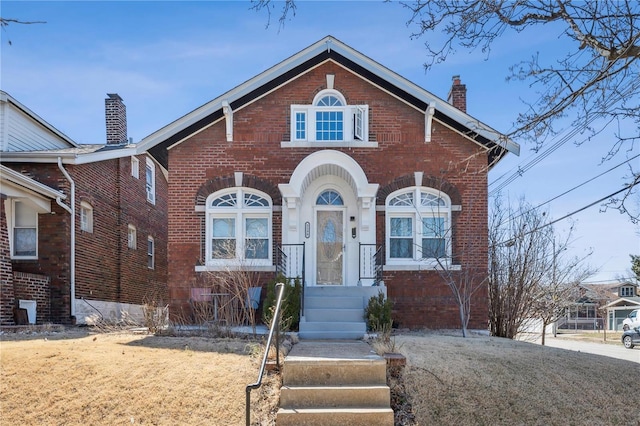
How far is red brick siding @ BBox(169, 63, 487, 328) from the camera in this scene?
42.0 feet

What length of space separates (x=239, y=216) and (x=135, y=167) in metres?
8.27

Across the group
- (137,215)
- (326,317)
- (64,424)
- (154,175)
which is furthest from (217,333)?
(154,175)

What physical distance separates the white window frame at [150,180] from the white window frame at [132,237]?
1.93 m

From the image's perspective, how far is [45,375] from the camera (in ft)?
23.0

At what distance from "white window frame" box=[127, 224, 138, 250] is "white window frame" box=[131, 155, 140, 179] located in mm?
Result: 1898

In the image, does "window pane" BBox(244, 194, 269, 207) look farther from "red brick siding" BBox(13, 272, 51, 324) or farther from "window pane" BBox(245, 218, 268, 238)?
"red brick siding" BBox(13, 272, 51, 324)

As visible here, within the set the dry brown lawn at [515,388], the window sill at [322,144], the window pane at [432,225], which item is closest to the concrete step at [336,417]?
the dry brown lawn at [515,388]

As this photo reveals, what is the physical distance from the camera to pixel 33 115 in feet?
55.2

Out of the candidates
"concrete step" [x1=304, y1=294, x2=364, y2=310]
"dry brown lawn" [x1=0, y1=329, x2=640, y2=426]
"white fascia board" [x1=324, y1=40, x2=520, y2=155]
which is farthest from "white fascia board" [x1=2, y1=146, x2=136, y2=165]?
"dry brown lawn" [x1=0, y1=329, x2=640, y2=426]

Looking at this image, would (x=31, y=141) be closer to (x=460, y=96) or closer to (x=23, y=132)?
(x=23, y=132)

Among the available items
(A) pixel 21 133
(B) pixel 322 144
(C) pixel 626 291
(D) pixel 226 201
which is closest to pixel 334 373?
(D) pixel 226 201

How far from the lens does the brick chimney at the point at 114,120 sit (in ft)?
66.5

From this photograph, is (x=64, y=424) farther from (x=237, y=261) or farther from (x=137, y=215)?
(x=137, y=215)

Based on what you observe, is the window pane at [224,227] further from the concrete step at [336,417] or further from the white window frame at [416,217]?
the concrete step at [336,417]
